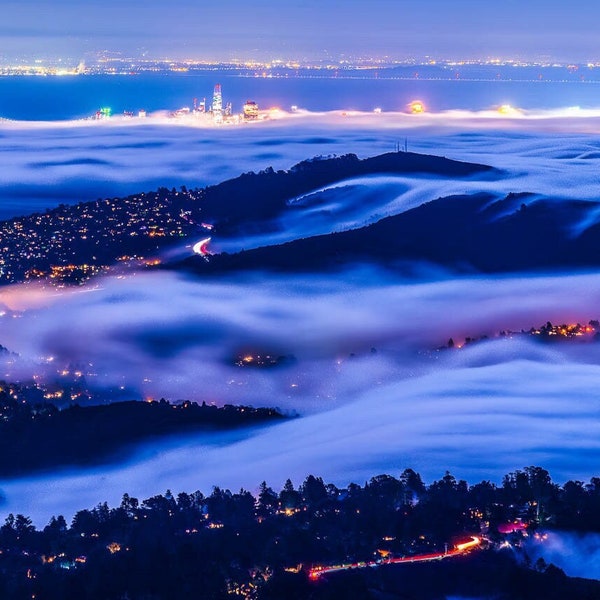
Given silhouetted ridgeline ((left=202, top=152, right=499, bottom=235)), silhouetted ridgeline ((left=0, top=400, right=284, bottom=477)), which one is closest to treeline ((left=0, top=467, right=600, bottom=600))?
silhouetted ridgeline ((left=0, top=400, right=284, bottom=477))

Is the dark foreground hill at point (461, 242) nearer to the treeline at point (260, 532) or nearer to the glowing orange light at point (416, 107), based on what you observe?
the treeline at point (260, 532)

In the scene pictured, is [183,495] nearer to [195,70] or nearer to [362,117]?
[362,117]

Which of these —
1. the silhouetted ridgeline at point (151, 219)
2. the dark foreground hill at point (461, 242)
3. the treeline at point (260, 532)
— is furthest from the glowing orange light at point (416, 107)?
the treeline at point (260, 532)

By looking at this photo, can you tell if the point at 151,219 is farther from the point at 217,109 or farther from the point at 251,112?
the point at 217,109

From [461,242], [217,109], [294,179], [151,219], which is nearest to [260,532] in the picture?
[461,242]

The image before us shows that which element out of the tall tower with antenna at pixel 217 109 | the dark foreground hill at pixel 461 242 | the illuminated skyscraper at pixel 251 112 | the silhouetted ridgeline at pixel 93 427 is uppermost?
the tall tower with antenna at pixel 217 109

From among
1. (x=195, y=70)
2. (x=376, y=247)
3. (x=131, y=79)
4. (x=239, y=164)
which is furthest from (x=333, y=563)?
(x=195, y=70)
